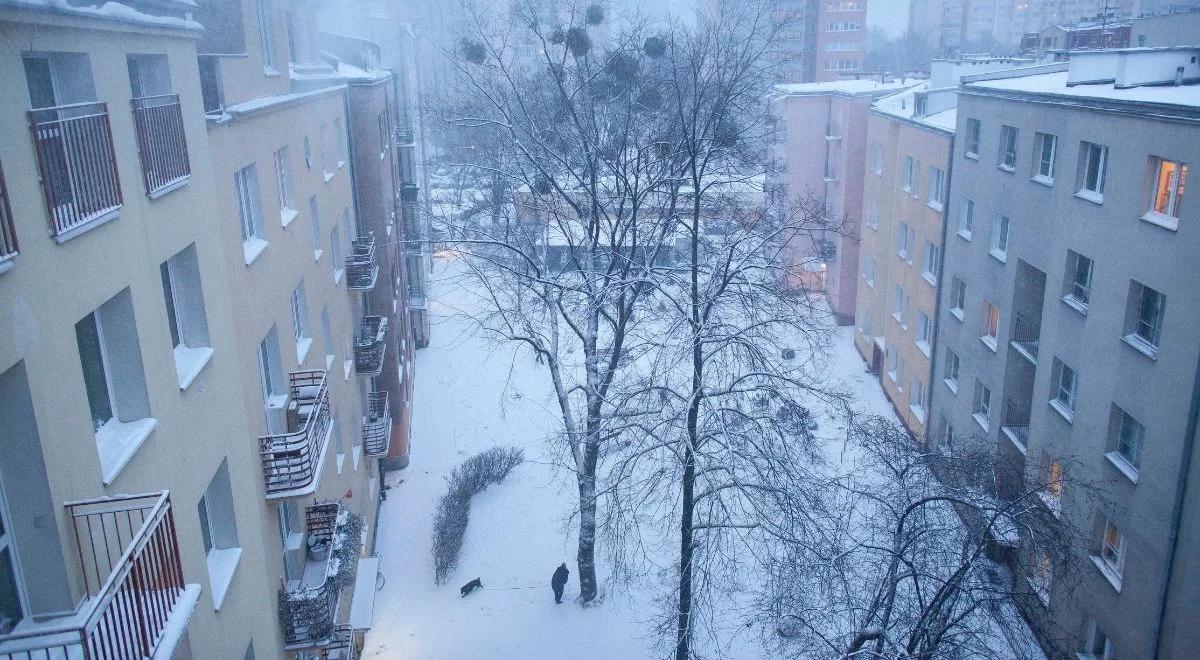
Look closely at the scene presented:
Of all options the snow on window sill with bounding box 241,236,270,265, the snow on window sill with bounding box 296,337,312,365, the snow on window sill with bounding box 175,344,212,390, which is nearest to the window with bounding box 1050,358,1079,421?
the snow on window sill with bounding box 296,337,312,365

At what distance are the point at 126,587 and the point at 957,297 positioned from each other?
57.7 ft

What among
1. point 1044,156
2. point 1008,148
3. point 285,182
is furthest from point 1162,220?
point 285,182

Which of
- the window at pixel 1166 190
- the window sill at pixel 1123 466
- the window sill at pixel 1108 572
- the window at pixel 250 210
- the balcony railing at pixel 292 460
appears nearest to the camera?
the balcony railing at pixel 292 460

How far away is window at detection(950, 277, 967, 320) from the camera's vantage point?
17.8m

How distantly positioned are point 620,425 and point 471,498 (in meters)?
6.06

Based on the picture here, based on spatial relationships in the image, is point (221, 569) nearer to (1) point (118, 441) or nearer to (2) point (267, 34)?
(1) point (118, 441)

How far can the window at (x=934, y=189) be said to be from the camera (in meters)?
19.5

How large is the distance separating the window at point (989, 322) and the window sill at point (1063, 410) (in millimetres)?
3025

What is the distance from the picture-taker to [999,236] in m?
15.9

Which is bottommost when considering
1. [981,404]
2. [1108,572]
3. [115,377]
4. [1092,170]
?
[1108,572]

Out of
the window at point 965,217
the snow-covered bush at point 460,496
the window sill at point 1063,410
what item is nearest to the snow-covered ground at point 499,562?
the snow-covered bush at point 460,496

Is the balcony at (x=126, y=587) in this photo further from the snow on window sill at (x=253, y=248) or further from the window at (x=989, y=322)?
the window at (x=989, y=322)

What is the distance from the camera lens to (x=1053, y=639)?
11.6 metres

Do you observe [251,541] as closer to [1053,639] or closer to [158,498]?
[158,498]
